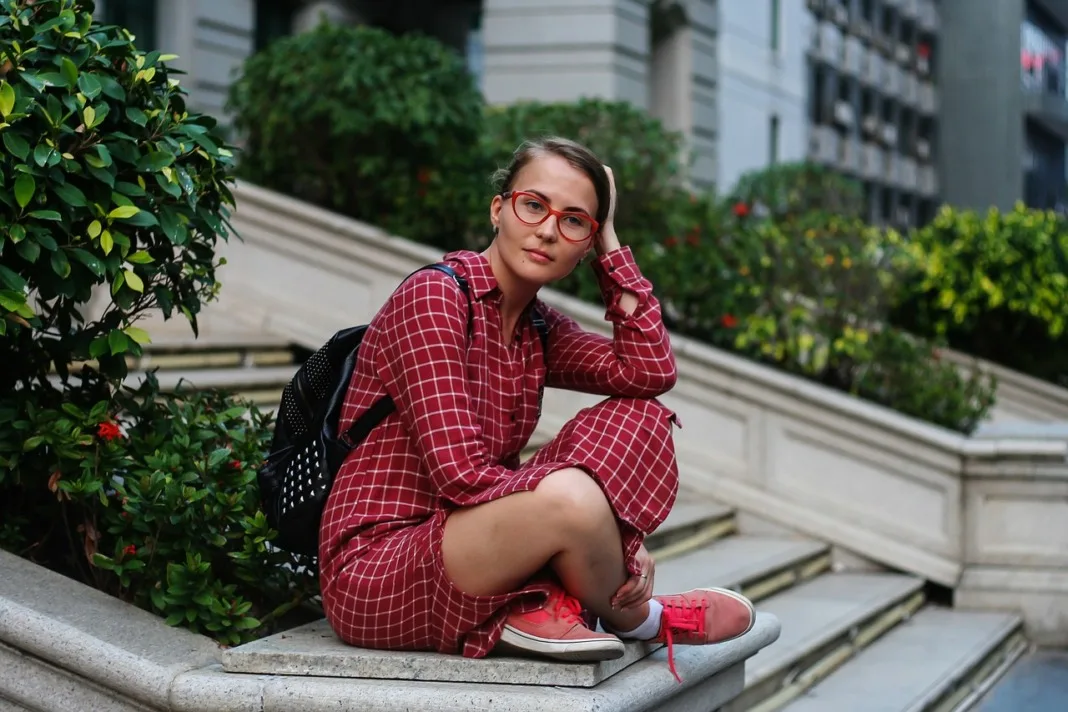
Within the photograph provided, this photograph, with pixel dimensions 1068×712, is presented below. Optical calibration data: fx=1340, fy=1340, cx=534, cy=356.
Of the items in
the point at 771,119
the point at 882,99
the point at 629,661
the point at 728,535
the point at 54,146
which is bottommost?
the point at 728,535

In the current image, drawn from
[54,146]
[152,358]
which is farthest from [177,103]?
[152,358]

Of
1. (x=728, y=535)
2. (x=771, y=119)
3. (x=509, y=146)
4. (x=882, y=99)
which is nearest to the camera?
(x=728, y=535)

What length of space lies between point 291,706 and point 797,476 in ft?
15.7

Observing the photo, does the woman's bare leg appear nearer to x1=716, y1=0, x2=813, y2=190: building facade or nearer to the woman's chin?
the woman's chin

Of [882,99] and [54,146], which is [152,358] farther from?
[882,99]

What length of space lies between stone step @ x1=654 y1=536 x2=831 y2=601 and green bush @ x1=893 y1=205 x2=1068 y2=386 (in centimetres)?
405

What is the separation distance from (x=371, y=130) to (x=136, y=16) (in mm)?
4987

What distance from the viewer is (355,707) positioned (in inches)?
120

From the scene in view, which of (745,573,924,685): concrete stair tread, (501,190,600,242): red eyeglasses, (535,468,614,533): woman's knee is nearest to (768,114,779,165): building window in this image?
(745,573,924,685): concrete stair tread

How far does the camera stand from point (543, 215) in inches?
125

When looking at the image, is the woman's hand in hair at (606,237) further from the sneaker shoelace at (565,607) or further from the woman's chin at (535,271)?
the sneaker shoelace at (565,607)

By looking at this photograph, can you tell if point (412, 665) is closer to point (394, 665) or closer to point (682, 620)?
point (394, 665)

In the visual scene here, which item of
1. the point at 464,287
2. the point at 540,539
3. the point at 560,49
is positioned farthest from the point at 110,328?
the point at 560,49

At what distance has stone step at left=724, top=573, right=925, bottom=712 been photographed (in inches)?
202
